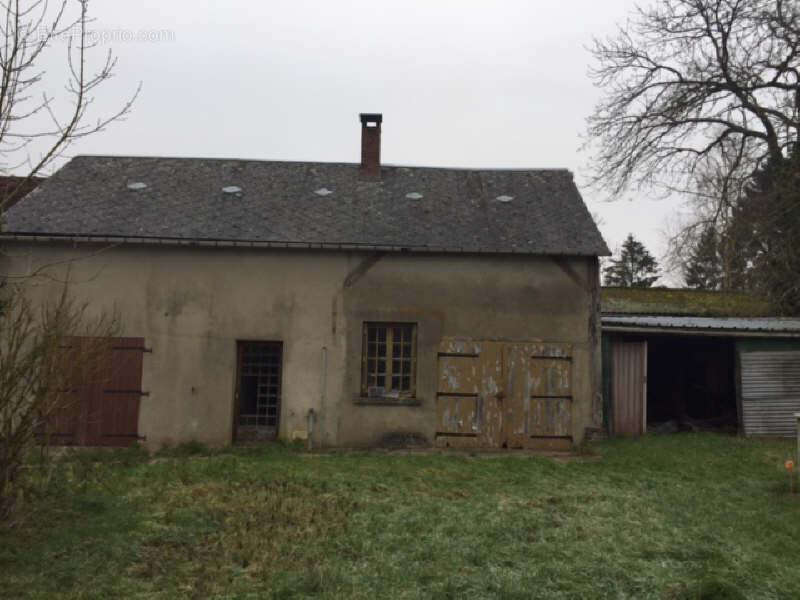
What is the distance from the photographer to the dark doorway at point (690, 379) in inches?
599

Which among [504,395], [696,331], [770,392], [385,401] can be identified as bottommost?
[385,401]

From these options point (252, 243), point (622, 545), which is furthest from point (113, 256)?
point (622, 545)

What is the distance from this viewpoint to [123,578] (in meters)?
5.40

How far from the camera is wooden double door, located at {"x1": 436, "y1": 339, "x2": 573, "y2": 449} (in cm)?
1159

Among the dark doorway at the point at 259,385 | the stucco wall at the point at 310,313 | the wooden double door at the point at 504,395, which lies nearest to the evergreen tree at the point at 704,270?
the stucco wall at the point at 310,313

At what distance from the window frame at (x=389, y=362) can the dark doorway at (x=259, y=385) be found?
157 cm

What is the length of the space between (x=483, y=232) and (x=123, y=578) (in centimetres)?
883

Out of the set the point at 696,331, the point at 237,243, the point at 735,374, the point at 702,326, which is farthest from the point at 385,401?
the point at 735,374

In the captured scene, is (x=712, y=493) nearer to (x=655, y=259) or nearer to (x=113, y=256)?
(x=113, y=256)

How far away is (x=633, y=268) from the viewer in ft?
137

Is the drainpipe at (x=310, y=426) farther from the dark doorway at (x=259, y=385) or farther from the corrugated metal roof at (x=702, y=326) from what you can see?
the corrugated metal roof at (x=702, y=326)

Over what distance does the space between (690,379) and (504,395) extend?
703 centimetres

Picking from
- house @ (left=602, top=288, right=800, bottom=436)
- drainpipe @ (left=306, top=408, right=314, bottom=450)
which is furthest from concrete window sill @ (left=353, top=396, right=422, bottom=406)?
house @ (left=602, top=288, right=800, bottom=436)

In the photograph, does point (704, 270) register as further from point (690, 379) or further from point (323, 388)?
point (323, 388)
